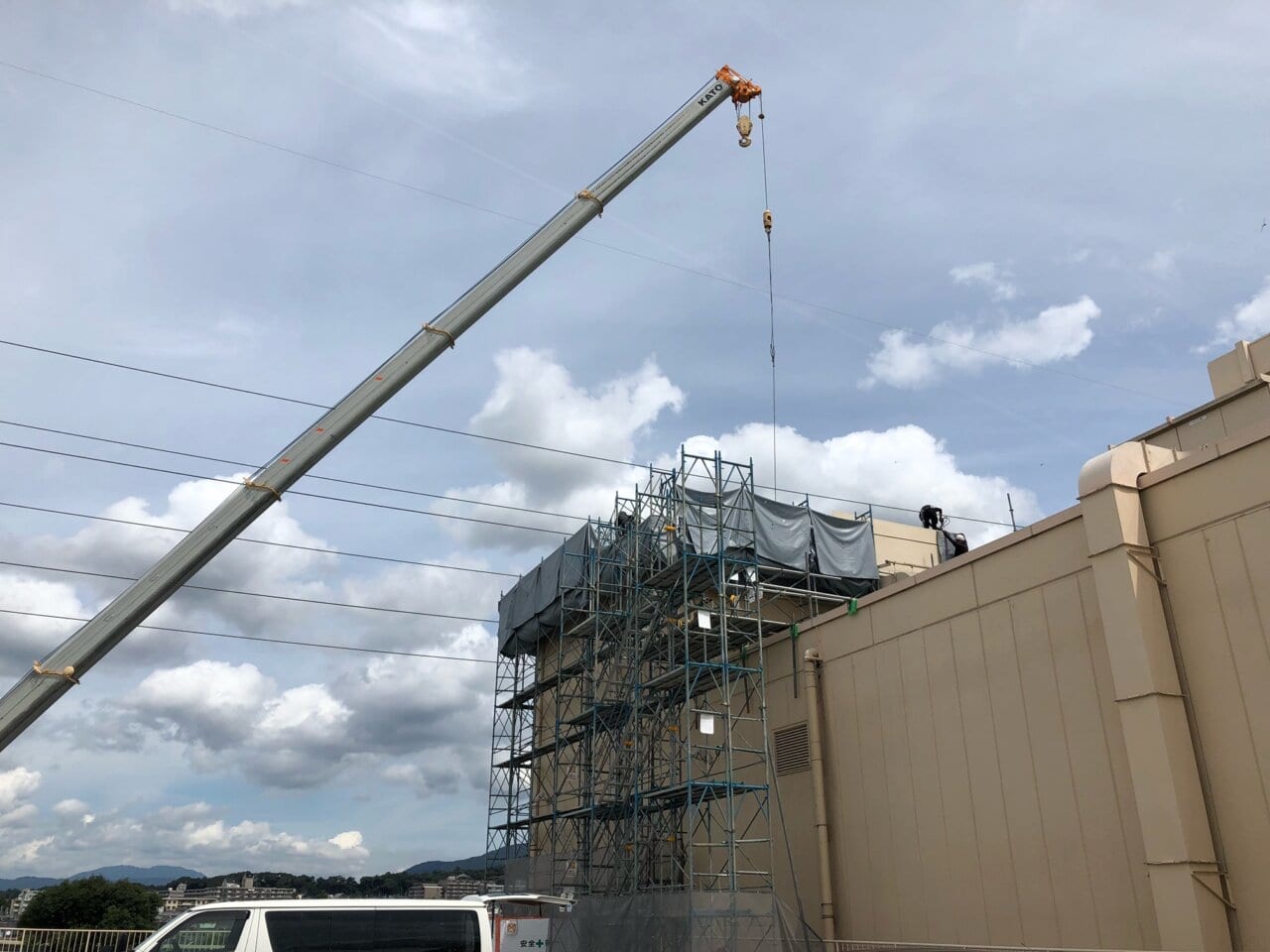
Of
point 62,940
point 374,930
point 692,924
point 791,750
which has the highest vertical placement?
point 791,750

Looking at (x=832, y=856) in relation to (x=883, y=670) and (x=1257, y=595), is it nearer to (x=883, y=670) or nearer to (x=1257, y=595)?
(x=883, y=670)

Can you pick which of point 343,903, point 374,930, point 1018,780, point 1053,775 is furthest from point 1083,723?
point 343,903

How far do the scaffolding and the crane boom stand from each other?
7268mm

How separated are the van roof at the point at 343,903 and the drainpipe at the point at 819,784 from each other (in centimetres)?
1040

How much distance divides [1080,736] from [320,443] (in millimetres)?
14709

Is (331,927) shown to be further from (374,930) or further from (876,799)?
(876,799)

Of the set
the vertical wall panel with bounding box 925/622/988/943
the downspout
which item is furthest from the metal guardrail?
the downspout

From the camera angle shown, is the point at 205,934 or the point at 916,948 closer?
the point at 205,934

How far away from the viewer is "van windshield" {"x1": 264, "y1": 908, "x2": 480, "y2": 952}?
12.9 metres

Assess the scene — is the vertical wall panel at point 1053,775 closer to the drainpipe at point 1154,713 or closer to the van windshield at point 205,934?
the drainpipe at point 1154,713

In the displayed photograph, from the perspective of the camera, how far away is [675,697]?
26.8 metres

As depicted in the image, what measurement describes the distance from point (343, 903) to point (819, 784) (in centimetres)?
1248

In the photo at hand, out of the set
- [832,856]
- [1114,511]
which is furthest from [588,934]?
[1114,511]

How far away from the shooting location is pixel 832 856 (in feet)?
72.7
